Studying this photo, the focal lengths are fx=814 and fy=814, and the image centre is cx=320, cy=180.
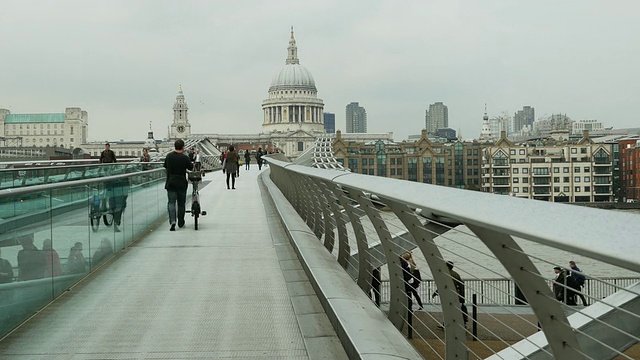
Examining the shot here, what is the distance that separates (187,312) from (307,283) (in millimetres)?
1311

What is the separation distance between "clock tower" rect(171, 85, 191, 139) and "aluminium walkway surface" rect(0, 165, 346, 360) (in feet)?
505

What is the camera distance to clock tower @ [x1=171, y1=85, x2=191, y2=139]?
16112 centimetres

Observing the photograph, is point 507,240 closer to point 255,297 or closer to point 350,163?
point 255,297

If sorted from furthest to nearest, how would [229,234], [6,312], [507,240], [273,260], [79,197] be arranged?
[229,234]
[273,260]
[79,197]
[6,312]
[507,240]

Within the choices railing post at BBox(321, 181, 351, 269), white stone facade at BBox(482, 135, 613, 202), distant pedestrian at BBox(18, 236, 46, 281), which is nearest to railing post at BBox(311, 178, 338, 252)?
railing post at BBox(321, 181, 351, 269)

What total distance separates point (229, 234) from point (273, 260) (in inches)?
115

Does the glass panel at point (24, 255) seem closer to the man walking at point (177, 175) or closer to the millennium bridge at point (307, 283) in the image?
the millennium bridge at point (307, 283)

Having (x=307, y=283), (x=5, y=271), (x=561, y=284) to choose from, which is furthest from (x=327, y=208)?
(x=561, y=284)

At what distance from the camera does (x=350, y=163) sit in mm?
110375

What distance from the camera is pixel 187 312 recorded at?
5.74 meters

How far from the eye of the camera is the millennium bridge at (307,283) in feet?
7.97

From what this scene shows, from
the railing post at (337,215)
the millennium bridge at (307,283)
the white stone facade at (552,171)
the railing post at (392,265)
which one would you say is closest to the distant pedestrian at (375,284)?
the millennium bridge at (307,283)

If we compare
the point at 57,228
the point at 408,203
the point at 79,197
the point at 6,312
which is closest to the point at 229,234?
the point at 79,197

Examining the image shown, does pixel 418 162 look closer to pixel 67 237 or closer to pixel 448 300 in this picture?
pixel 67 237
